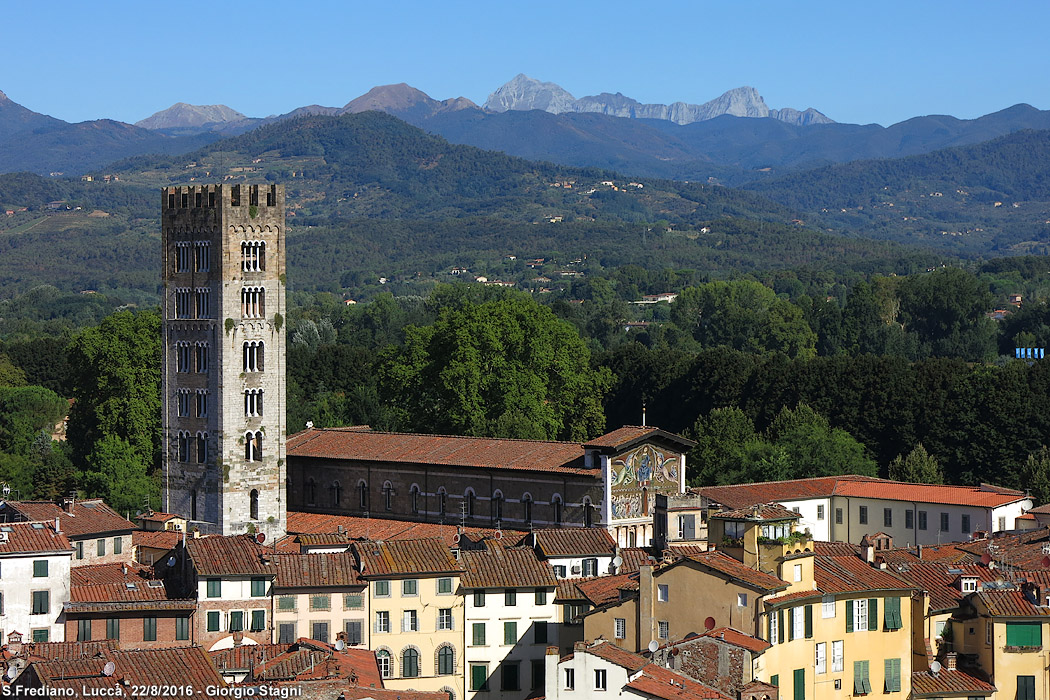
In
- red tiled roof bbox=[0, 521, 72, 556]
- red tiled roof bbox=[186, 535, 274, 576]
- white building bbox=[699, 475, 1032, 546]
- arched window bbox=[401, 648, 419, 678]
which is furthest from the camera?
white building bbox=[699, 475, 1032, 546]

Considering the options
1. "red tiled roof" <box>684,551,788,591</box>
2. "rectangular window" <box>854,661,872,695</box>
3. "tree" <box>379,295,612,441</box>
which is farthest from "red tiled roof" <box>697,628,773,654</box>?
"tree" <box>379,295,612,441</box>

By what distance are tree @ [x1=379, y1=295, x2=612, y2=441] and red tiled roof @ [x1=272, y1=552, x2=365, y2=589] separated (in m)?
34.0

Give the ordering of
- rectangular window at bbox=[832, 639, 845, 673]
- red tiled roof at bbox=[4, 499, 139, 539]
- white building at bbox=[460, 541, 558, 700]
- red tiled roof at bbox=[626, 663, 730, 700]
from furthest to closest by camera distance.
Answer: red tiled roof at bbox=[4, 499, 139, 539]
white building at bbox=[460, 541, 558, 700]
rectangular window at bbox=[832, 639, 845, 673]
red tiled roof at bbox=[626, 663, 730, 700]

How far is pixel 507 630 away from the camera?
6191 cm

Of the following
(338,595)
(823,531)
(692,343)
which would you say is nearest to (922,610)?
(338,595)

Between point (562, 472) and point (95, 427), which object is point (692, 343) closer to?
point (95, 427)

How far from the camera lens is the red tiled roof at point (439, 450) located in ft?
254

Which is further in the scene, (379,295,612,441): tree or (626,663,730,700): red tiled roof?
(379,295,612,441): tree

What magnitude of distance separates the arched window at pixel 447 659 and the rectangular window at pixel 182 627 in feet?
23.7

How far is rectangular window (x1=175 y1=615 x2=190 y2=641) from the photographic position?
2397 inches

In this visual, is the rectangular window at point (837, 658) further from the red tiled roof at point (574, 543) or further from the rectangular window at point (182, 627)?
the rectangular window at point (182, 627)

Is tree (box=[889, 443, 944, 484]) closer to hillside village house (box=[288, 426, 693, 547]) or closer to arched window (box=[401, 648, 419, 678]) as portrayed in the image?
hillside village house (box=[288, 426, 693, 547])

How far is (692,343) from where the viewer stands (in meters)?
196

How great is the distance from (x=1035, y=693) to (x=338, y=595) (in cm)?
1949
